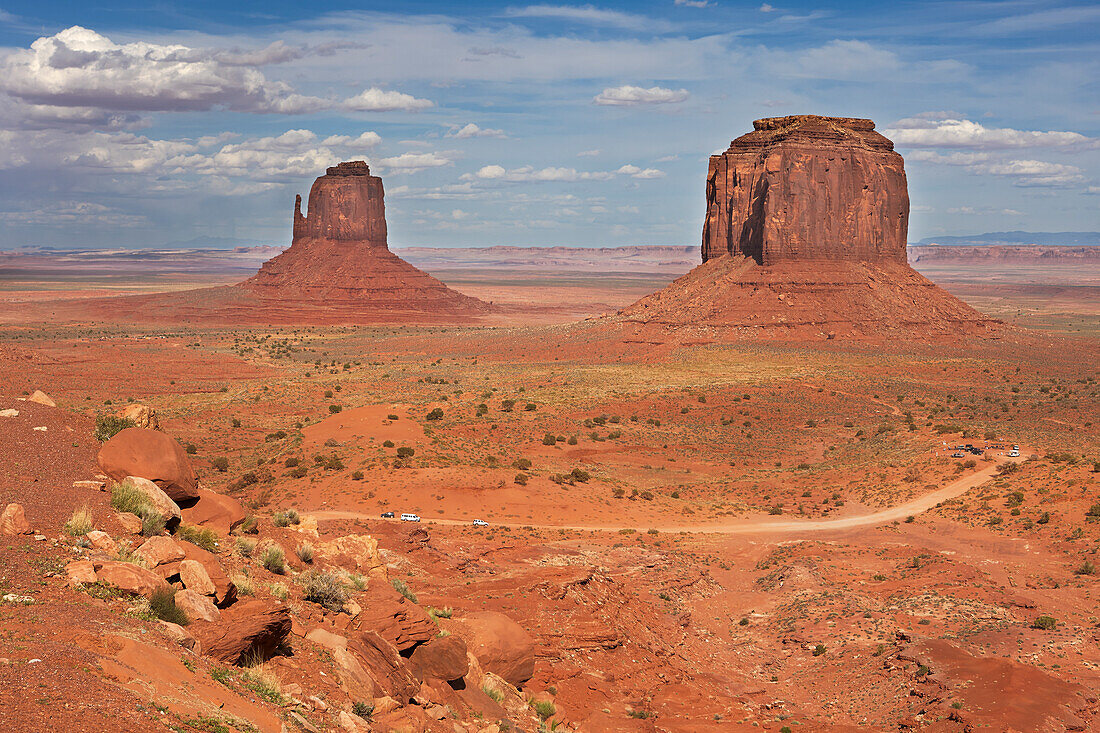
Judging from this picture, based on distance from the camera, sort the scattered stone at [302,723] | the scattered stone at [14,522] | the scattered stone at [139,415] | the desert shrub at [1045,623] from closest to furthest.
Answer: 1. the scattered stone at [302,723]
2. the scattered stone at [14,522]
3. the scattered stone at [139,415]
4. the desert shrub at [1045,623]

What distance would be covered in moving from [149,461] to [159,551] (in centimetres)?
363

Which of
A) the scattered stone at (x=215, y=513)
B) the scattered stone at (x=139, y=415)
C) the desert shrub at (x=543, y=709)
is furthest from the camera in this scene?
the scattered stone at (x=139, y=415)

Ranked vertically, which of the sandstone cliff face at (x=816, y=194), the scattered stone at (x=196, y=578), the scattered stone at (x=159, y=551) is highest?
the sandstone cliff face at (x=816, y=194)

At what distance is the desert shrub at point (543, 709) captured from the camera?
51.4ft

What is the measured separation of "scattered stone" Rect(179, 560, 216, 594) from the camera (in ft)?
38.4

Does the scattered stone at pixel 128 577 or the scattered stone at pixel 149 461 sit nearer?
the scattered stone at pixel 128 577

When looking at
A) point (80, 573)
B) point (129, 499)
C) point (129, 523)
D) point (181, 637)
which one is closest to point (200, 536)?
point (129, 499)

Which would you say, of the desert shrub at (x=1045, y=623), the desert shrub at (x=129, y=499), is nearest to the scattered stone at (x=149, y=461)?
the desert shrub at (x=129, y=499)

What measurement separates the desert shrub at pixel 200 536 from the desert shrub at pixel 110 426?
258 centimetres

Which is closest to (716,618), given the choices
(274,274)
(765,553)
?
(765,553)

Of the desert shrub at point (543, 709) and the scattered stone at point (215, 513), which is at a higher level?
the scattered stone at point (215, 513)

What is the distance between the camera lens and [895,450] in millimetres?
45344

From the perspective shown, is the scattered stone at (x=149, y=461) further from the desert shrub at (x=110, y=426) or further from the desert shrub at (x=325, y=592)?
the desert shrub at (x=325, y=592)

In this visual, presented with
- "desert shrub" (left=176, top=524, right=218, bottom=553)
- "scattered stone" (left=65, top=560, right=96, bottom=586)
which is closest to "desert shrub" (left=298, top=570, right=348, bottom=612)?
"desert shrub" (left=176, top=524, right=218, bottom=553)
